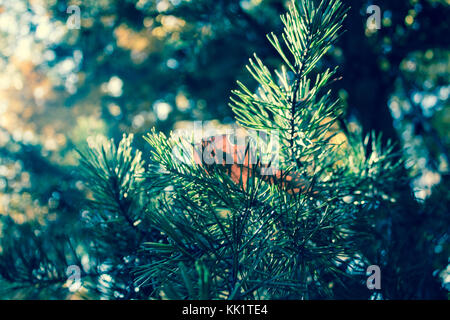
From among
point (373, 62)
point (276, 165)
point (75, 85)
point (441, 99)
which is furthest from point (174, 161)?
point (441, 99)

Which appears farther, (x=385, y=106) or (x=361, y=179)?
(x=385, y=106)

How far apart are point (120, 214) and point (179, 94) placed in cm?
104

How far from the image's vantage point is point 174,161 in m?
0.43

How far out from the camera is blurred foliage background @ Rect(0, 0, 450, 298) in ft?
3.61

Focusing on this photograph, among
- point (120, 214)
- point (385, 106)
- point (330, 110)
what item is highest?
point (385, 106)

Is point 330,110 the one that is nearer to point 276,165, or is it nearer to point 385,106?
point 276,165

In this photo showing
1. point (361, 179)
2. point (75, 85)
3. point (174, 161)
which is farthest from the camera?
point (75, 85)

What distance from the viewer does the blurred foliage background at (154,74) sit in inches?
43.3

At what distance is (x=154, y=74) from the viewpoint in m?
1.37
